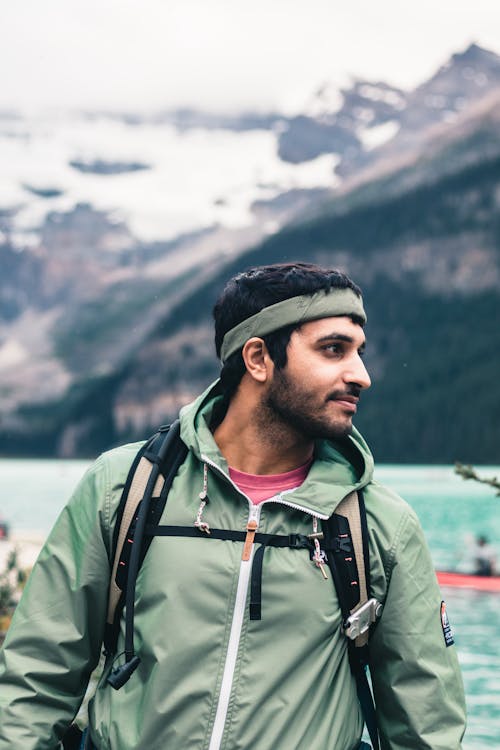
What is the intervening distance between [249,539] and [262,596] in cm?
13

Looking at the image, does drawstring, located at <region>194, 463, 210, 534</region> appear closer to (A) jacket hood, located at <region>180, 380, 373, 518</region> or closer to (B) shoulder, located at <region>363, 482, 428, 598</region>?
(A) jacket hood, located at <region>180, 380, 373, 518</region>

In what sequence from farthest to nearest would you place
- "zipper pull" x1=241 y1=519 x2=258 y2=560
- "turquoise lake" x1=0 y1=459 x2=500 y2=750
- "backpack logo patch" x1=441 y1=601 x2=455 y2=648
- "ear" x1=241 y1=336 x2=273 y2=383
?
"turquoise lake" x1=0 y1=459 x2=500 y2=750 < "ear" x1=241 y1=336 x2=273 y2=383 < "backpack logo patch" x1=441 y1=601 x2=455 y2=648 < "zipper pull" x1=241 y1=519 x2=258 y2=560

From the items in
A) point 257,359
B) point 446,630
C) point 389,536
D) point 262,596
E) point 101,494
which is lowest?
point 446,630

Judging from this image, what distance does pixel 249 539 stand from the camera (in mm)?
2410

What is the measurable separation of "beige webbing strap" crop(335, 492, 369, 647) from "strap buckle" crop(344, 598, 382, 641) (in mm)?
19

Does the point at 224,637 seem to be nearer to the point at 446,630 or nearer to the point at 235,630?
the point at 235,630

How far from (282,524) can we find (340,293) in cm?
58

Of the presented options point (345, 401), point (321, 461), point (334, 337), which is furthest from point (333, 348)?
point (321, 461)

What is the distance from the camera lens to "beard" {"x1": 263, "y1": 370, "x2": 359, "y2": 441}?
2520mm

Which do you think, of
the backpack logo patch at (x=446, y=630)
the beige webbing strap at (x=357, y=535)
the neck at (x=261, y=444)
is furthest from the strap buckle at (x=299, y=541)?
the backpack logo patch at (x=446, y=630)

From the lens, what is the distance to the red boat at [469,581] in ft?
85.2

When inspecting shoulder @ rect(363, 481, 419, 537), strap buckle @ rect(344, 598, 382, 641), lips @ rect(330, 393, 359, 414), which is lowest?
strap buckle @ rect(344, 598, 382, 641)

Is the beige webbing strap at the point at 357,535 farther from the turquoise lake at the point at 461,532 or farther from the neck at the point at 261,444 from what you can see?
the turquoise lake at the point at 461,532

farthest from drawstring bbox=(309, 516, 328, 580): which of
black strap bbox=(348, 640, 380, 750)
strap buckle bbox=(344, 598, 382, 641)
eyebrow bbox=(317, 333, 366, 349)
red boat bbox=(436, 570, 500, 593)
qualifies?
red boat bbox=(436, 570, 500, 593)
